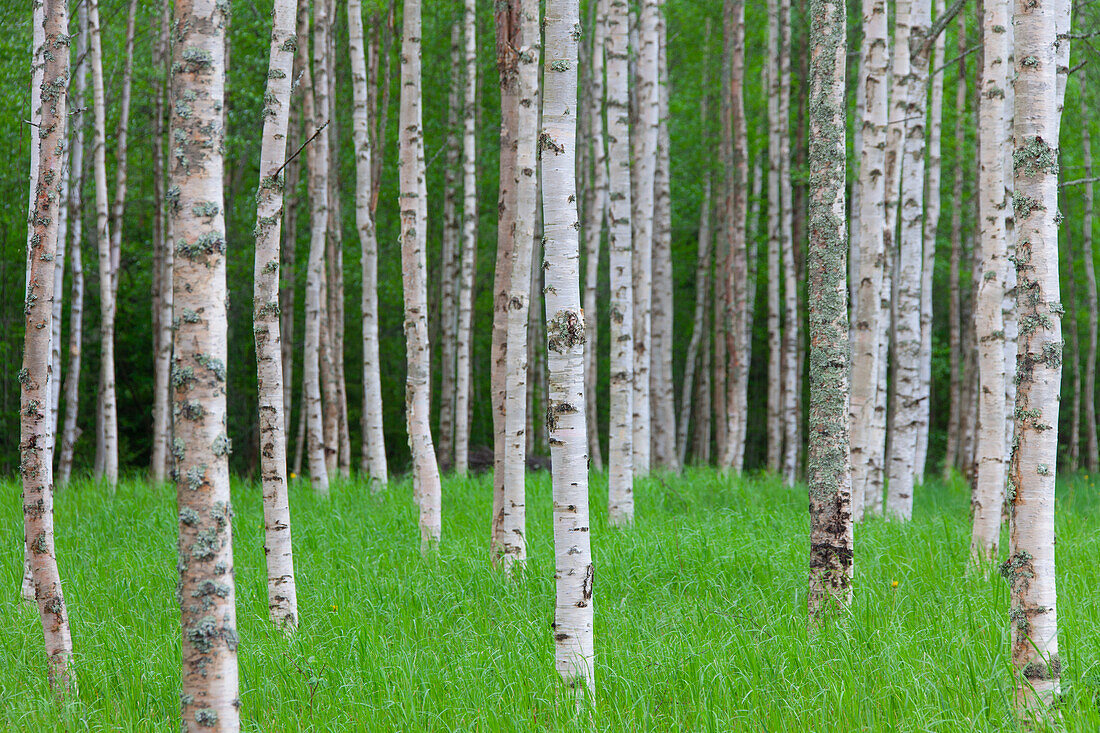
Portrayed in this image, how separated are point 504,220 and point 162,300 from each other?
6379mm

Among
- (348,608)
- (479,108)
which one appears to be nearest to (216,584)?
(348,608)

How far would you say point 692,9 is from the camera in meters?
18.0

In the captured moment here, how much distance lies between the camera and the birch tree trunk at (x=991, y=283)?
527 centimetres

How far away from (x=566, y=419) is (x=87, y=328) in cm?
1531

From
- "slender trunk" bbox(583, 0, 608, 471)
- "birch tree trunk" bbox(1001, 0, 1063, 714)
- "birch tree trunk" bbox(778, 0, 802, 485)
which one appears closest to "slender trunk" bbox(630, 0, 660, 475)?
"slender trunk" bbox(583, 0, 608, 471)

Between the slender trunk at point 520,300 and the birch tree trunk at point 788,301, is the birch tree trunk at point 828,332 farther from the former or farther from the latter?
the birch tree trunk at point 788,301

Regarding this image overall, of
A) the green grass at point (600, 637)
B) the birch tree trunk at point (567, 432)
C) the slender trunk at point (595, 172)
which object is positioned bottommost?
the green grass at point (600, 637)

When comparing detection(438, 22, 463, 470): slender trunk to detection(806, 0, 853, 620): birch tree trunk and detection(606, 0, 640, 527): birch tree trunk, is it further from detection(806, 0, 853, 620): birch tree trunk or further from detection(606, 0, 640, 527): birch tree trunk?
detection(806, 0, 853, 620): birch tree trunk

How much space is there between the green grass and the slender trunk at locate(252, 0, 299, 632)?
15.1 inches

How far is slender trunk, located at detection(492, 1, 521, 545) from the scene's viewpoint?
5.74 metres

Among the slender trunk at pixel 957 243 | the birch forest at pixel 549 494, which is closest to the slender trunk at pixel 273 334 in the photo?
the birch forest at pixel 549 494

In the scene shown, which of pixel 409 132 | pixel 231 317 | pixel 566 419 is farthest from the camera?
pixel 231 317

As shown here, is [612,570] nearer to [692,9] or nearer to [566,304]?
[566,304]

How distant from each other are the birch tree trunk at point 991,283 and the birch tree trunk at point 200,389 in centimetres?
472
